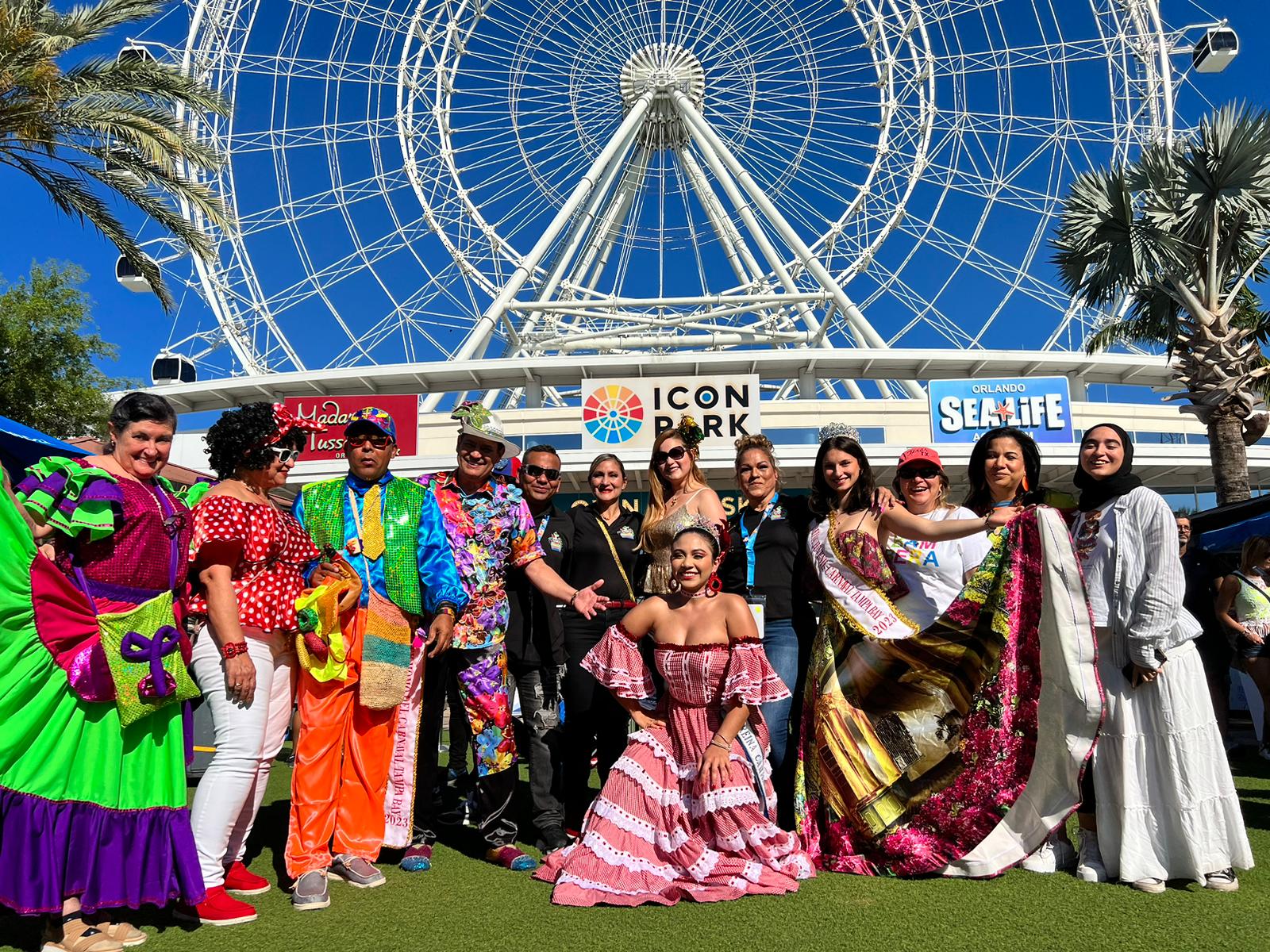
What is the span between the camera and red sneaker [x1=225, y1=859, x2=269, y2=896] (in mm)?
3564

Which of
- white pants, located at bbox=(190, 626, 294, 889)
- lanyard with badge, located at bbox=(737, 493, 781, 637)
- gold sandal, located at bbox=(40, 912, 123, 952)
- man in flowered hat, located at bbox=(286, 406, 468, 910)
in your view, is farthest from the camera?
lanyard with badge, located at bbox=(737, 493, 781, 637)

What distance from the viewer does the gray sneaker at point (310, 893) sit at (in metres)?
3.39

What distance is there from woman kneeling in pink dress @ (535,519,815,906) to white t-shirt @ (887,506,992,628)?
2.69 feet

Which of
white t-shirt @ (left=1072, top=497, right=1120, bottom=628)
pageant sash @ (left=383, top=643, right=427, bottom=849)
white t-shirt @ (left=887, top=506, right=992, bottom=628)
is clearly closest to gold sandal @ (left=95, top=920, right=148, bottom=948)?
pageant sash @ (left=383, top=643, right=427, bottom=849)

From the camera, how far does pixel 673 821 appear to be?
358 cm

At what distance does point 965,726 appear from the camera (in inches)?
146

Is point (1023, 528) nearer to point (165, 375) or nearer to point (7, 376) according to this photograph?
point (7, 376)

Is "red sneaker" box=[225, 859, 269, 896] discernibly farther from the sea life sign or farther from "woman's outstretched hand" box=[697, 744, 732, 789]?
the sea life sign

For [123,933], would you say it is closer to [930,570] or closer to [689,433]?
[689,433]

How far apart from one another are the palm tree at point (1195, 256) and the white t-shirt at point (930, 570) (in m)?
8.08

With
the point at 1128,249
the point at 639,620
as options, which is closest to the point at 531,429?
the point at 1128,249

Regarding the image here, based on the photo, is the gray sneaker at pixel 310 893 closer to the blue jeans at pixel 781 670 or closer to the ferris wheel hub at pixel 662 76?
the blue jeans at pixel 781 670

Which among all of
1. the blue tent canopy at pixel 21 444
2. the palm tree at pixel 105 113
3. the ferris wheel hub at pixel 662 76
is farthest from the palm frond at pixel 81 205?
the ferris wheel hub at pixel 662 76

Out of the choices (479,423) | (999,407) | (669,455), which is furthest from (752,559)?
(999,407)
